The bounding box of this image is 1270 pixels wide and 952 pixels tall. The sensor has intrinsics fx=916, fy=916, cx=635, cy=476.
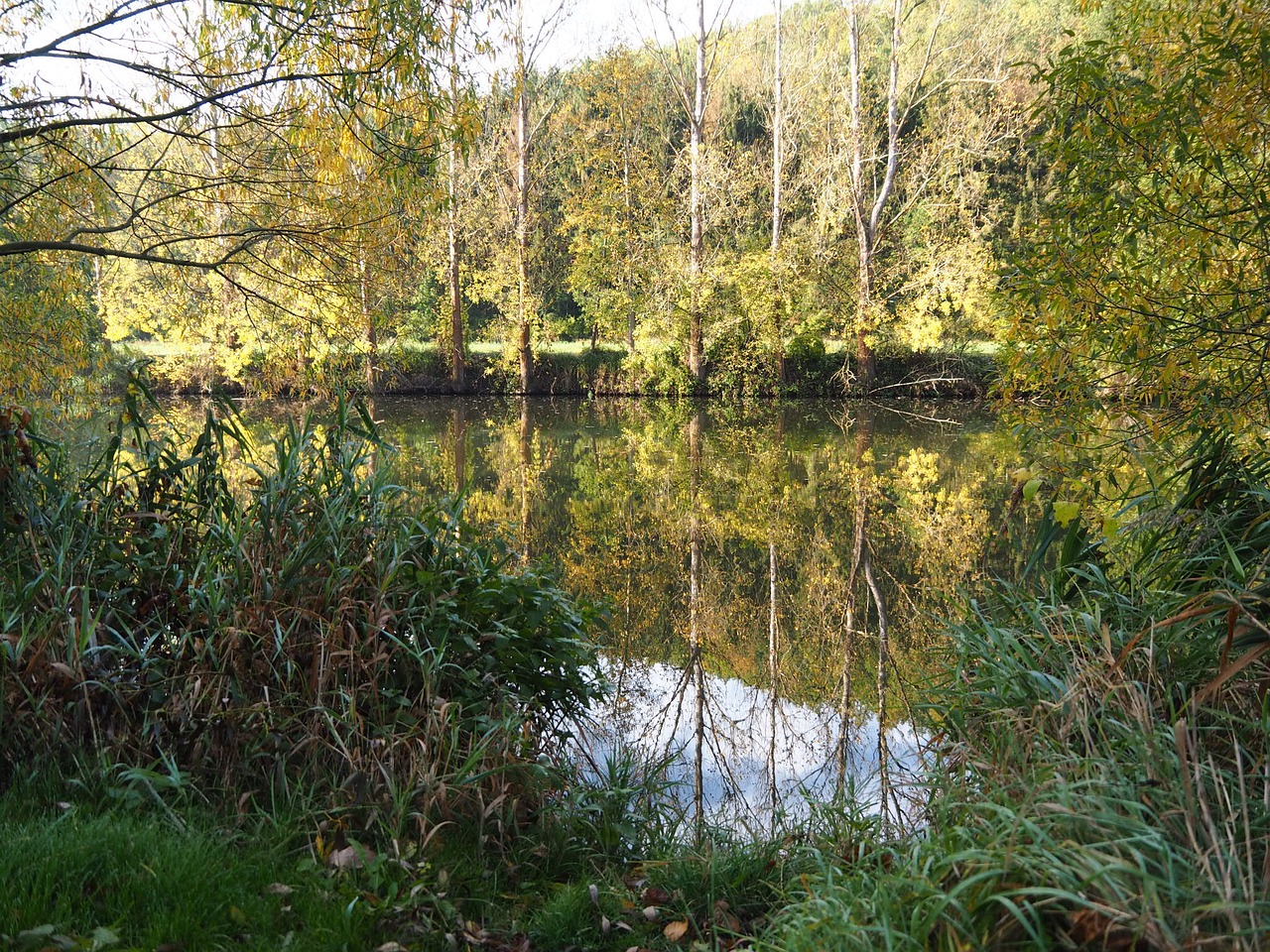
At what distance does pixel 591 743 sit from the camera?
4.59 meters

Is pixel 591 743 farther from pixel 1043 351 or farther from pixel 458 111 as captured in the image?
pixel 458 111

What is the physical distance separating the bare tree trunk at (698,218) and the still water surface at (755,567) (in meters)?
6.09

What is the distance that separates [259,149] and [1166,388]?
622cm

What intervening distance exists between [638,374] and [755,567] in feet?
52.4

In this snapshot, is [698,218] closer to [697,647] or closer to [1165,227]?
[697,647]

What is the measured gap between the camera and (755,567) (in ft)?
26.9

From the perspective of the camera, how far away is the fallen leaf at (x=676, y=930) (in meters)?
2.76

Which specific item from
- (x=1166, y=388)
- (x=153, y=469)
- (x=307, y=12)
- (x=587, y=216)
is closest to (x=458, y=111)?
(x=307, y=12)

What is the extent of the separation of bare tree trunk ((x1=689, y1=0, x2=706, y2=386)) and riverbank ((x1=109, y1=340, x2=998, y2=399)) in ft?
1.40

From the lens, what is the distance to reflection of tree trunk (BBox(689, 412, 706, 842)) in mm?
4391

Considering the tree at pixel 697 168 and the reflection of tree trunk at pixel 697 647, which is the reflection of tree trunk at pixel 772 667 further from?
the tree at pixel 697 168

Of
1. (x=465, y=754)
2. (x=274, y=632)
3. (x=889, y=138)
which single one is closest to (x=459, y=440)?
(x=274, y=632)

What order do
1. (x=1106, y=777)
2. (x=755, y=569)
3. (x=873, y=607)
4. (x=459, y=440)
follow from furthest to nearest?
(x=459, y=440), (x=755, y=569), (x=873, y=607), (x=1106, y=777)

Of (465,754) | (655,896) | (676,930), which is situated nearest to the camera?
(676,930)
